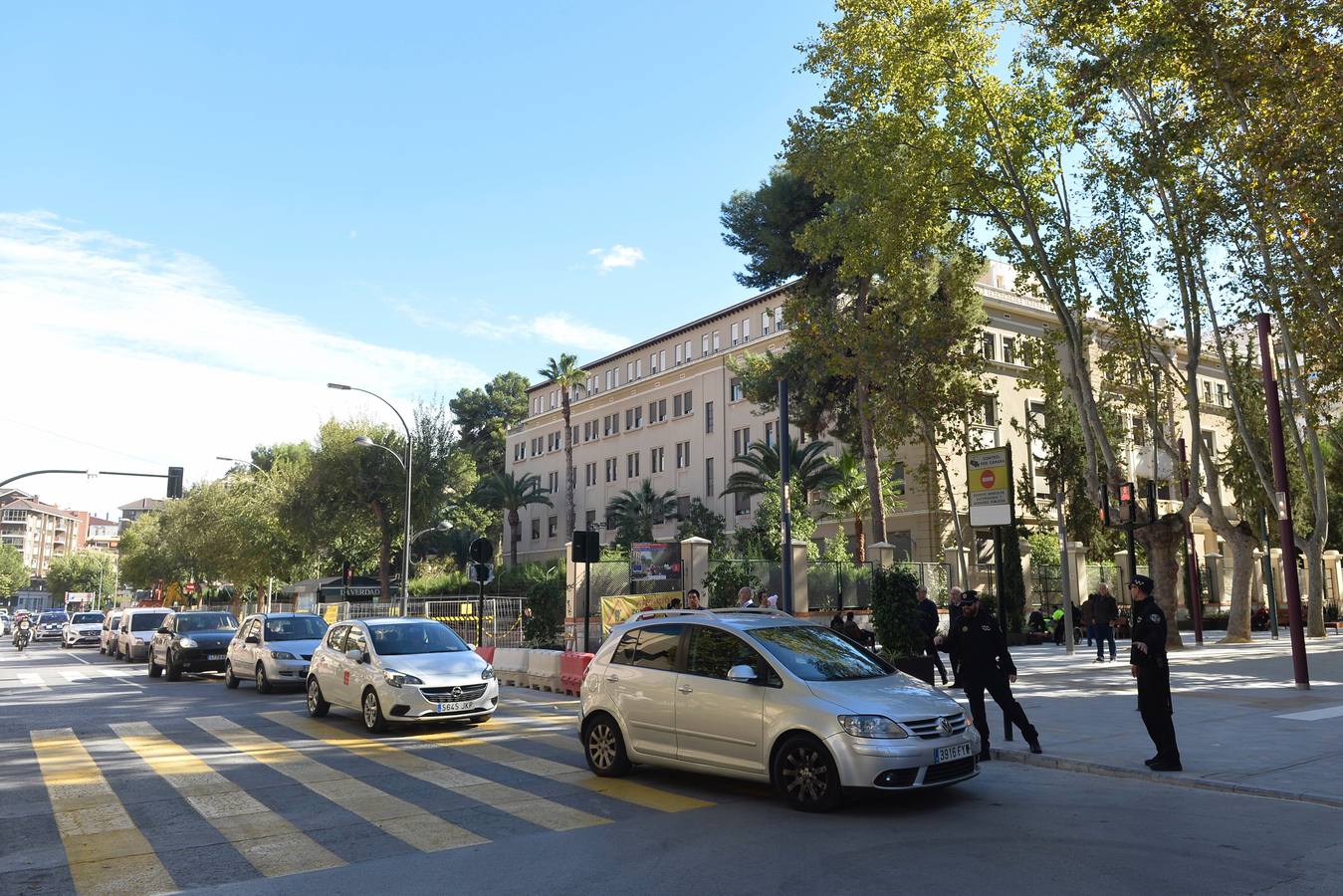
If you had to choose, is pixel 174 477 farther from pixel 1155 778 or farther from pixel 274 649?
pixel 1155 778

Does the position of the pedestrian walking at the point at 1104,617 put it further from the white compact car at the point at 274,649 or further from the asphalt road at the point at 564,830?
the white compact car at the point at 274,649

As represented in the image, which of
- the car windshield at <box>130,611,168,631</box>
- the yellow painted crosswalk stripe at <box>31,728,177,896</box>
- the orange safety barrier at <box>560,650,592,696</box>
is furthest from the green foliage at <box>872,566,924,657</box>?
the car windshield at <box>130,611,168,631</box>

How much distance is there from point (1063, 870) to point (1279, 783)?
Result: 3.98 m

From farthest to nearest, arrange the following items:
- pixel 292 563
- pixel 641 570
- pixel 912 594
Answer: pixel 292 563 < pixel 641 570 < pixel 912 594

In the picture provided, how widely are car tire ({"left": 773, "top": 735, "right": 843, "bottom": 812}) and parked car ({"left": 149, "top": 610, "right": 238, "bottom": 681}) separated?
17319 millimetres

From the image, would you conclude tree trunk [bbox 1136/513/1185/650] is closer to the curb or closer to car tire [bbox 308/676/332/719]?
the curb

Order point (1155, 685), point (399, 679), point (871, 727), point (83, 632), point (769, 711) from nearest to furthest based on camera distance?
point (871, 727) < point (769, 711) < point (1155, 685) < point (399, 679) < point (83, 632)

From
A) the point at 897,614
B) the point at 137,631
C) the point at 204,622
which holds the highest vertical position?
the point at 897,614

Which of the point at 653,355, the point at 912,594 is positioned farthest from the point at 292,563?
the point at 912,594

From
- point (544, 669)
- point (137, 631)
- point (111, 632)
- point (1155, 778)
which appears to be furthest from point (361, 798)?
point (111, 632)

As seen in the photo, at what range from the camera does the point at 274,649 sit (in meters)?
18.3

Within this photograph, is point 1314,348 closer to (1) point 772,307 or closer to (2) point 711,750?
(2) point 711,750

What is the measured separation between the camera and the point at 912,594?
18.1 meters

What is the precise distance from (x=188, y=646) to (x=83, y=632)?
27345 millimetres
